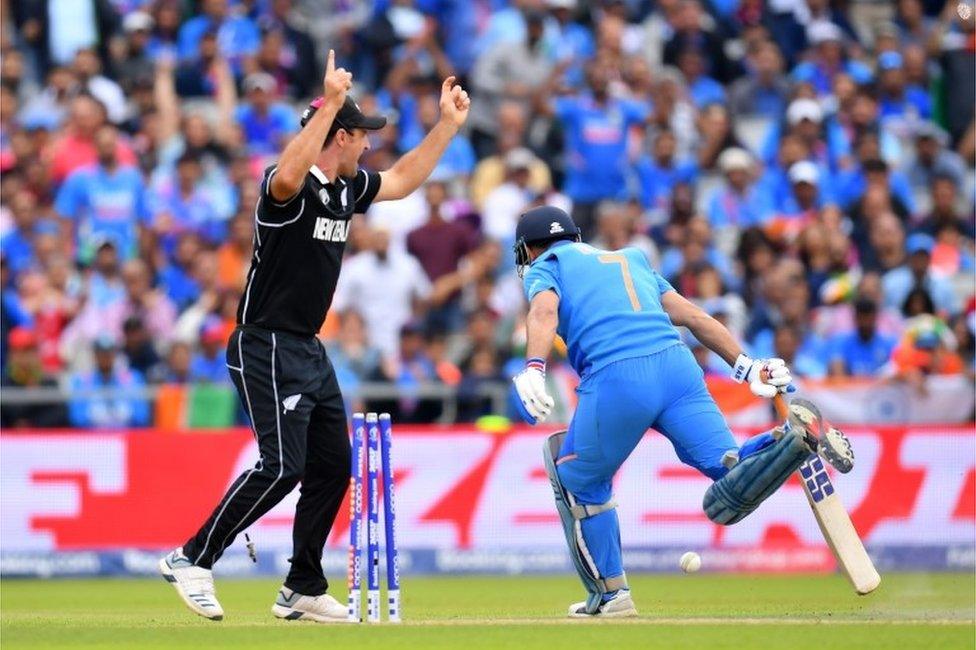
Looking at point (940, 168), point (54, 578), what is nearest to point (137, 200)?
point (54, 578)

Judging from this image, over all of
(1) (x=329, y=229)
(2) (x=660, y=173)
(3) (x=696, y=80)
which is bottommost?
(1) (x=329, y=229)

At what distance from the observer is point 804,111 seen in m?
20.6

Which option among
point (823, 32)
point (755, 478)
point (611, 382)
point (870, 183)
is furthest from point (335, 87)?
point (823, 32)

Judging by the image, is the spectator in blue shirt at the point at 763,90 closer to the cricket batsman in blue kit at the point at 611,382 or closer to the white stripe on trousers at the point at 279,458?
the cricket batsman in blue kit at the point at 611,382

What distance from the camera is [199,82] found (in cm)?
2064

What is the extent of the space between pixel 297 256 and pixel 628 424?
73.3 inches

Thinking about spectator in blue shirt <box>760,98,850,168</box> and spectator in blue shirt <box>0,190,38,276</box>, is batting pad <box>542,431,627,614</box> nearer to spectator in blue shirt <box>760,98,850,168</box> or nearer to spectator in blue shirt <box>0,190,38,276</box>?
spectator in blue shirt <box>0,190,38,276</box>

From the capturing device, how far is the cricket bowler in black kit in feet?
31.5

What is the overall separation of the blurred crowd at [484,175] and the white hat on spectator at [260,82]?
95mm

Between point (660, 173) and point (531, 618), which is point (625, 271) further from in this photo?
point (660, 173)

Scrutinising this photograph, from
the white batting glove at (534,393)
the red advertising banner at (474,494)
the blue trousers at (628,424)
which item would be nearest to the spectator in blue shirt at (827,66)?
the red advertising banner at (474,494)

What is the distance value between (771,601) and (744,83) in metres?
10.5

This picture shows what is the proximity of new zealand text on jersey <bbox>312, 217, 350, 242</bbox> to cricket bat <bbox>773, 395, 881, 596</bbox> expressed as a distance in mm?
2405

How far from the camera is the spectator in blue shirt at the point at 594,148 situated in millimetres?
19781
